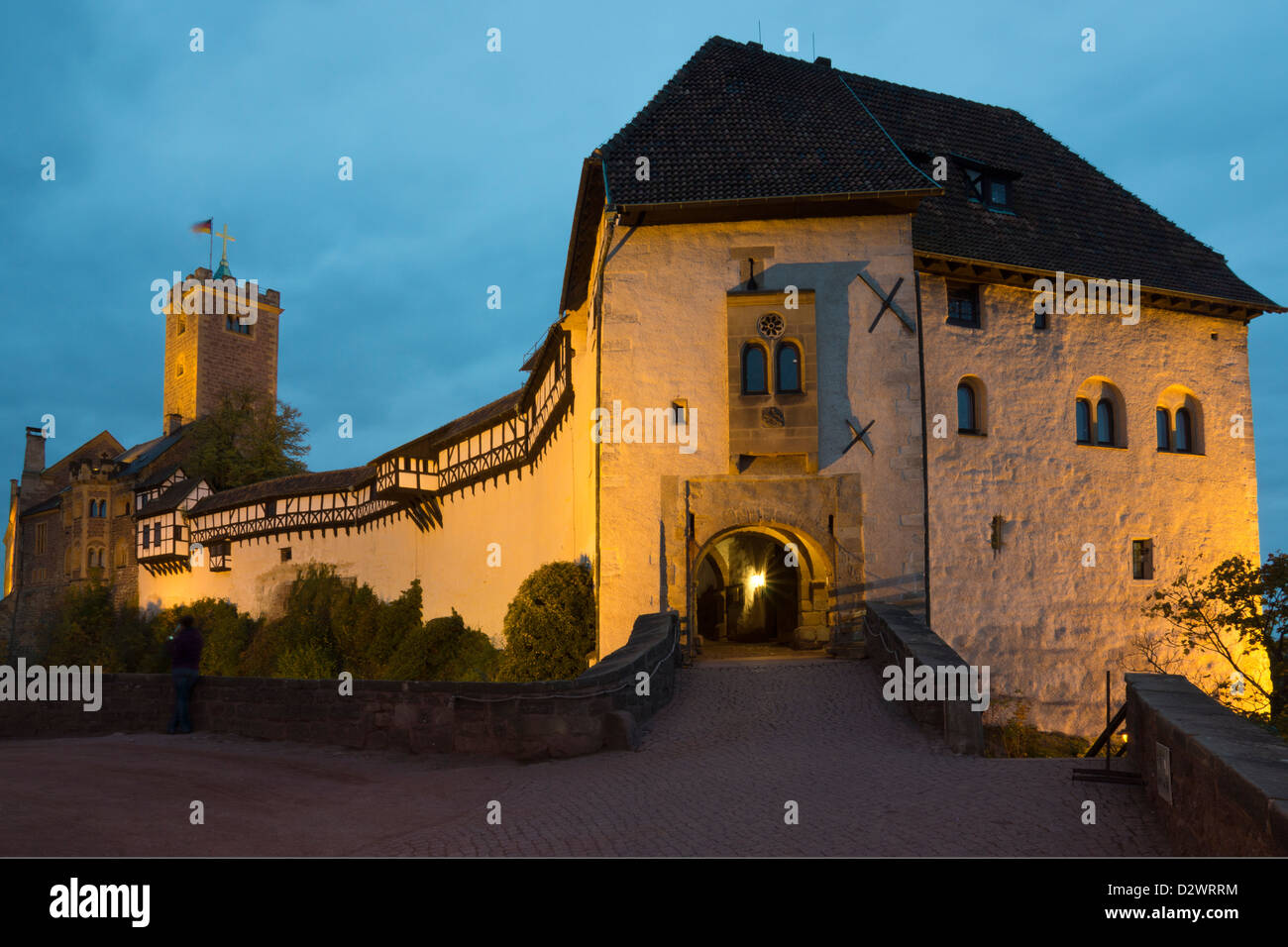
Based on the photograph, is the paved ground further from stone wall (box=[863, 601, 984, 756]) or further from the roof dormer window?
the roof dormer window

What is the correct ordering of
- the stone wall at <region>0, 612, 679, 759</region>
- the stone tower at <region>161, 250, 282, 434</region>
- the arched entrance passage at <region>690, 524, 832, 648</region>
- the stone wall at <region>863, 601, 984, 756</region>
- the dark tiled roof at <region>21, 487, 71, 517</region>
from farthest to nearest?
1. the stone tower at <region>161, 250, 282, 434</region>
2. the dark tiled roof at <region>21, 487, 71, 517</region>
3. the arched entrance passage at <region>690, 524, 832, 648</region>
4. the stone wall at <region>0, 612, 679, 759</region>
5. the stone wall at <region>863, 601, 984, 756</region>

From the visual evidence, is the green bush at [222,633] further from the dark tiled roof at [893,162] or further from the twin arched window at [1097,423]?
the twin arched window at [1097,423]

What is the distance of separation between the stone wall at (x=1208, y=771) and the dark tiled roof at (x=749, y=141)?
31.5 ft

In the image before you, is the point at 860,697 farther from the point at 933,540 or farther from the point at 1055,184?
the point at 1055,184

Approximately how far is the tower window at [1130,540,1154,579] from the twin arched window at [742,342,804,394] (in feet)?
25.8

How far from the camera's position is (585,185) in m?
16.8

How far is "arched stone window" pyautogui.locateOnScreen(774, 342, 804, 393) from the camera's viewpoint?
15.6 metres

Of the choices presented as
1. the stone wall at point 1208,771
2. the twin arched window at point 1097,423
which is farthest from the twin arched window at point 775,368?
Result: the stone wall at point 1208,771

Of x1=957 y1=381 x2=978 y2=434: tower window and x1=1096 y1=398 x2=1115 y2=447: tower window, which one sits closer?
x1=957 y1=381 x2=978 y2=434: tower window

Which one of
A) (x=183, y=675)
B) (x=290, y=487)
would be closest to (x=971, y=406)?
(x=183, y=675)

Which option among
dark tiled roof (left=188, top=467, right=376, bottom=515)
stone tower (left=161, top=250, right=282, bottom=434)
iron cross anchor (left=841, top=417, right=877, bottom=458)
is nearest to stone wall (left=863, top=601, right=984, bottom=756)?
iron cross anchor (left=841, top=417, right=877, bottom=458)

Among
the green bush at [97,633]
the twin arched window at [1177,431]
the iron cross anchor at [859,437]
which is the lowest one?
the green bush at [97,633]

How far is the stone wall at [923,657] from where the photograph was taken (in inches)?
374
